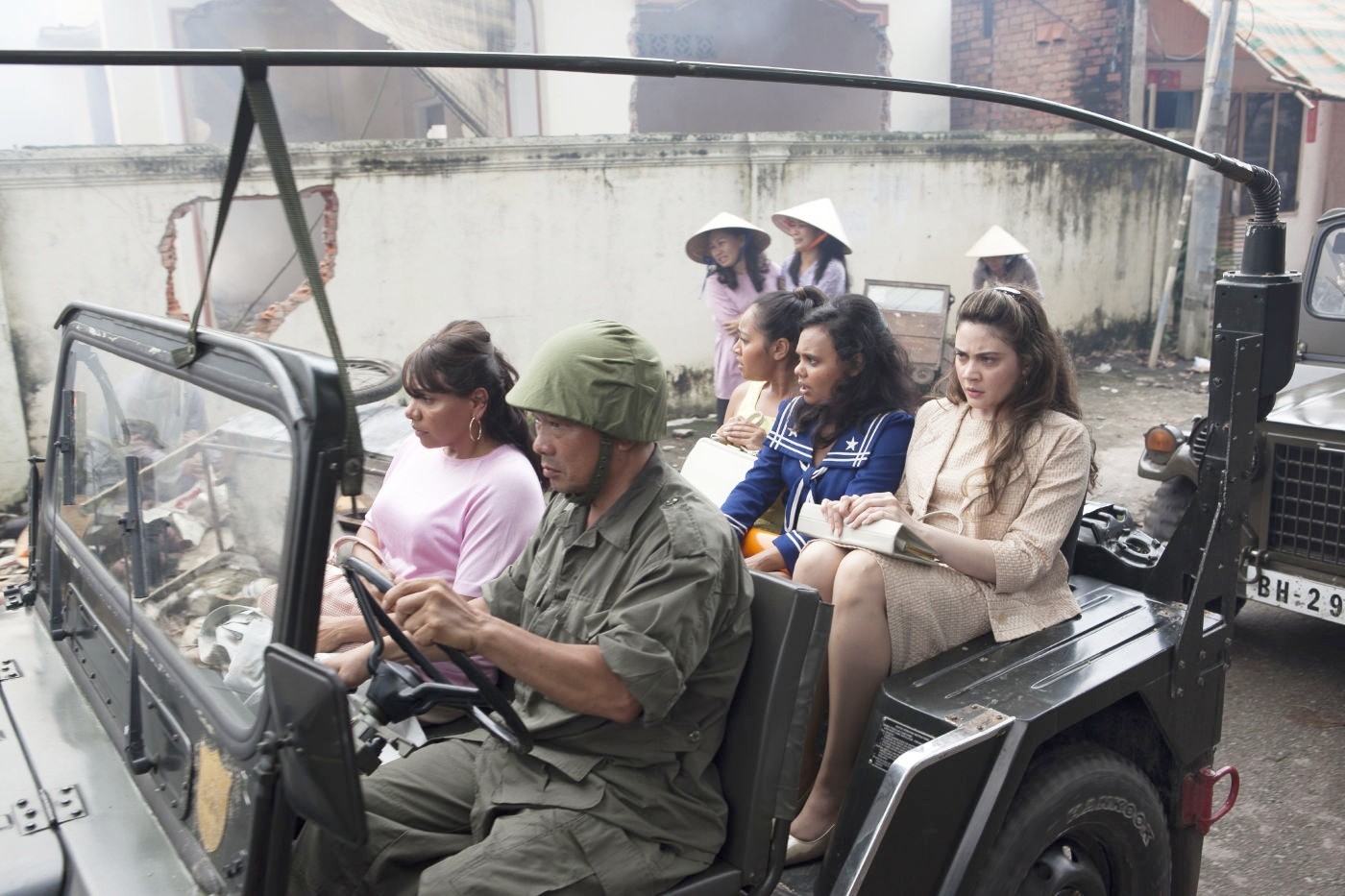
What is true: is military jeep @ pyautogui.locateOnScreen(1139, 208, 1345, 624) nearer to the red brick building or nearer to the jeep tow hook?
the jeep tow hook

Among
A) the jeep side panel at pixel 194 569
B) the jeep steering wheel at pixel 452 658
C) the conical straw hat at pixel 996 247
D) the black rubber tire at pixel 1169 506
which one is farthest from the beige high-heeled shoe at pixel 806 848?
the conical straw hat at pixel 996 247

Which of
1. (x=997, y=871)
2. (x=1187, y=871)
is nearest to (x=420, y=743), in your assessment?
(x=997, y=871)

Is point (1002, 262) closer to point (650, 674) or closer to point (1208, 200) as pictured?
point (1208, 200)

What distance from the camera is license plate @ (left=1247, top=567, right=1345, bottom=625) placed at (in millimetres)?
4906

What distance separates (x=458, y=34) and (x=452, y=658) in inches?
397

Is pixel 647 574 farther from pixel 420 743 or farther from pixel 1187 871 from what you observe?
pixel 1187 871

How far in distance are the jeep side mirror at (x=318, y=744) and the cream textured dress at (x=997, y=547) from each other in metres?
1.48

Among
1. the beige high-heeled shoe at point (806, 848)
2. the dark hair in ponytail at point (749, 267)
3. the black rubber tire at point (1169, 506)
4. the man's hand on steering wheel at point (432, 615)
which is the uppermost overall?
the dark hair in ponytail at point (749, 267)

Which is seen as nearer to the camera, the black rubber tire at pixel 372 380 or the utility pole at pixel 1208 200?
the black rubber tire at pixel 372 380

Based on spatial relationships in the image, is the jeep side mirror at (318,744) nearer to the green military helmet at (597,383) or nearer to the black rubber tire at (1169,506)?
the green military helmet at (597,383)

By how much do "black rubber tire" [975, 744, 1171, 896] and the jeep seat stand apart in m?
0.52

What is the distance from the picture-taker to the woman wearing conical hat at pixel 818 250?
739 centimetres

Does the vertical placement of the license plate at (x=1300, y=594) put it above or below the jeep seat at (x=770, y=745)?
below

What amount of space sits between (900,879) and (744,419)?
228 cm
